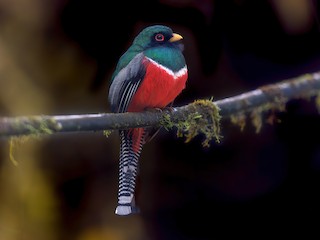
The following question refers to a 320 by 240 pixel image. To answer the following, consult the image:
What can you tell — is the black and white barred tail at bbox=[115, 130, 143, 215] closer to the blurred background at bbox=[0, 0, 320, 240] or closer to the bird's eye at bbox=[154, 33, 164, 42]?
the blurred background at bbox=[0, 0, 320, 240]

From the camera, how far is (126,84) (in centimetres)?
222

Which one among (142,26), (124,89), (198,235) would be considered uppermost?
(142,26)

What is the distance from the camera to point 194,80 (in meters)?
2.47

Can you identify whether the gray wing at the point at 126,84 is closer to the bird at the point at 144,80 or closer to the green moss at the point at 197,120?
the bird at the point at 144,80

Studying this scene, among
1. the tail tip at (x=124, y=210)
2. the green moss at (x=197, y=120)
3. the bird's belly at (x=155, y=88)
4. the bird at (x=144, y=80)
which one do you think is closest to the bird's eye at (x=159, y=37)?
the bird at (x=144, y=80)

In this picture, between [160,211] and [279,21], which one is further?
[279,21]

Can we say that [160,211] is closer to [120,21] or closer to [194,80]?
[194,80]

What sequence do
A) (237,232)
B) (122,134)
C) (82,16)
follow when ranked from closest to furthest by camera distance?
1. (122,134)
2. (82,16)
3. (237,232)

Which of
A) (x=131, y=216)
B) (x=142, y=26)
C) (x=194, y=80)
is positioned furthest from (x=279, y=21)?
(x=131, y=216)

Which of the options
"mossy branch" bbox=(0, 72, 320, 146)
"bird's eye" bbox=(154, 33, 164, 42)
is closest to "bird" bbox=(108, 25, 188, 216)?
"bird's eye" bbox=(154, 33, 164, 42)

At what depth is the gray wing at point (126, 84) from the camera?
220cm

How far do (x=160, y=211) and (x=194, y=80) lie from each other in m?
0.57

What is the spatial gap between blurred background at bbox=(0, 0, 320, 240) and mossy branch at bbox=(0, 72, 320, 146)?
0.12 m

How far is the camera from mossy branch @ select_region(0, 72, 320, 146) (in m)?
1.69
